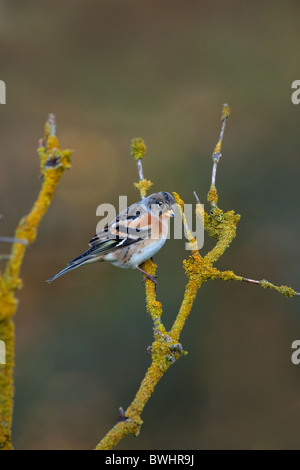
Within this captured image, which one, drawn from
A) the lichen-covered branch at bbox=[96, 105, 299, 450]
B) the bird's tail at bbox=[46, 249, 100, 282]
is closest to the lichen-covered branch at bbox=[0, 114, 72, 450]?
the lichen-covered branch at bbox=[96, 105, 299, 450]

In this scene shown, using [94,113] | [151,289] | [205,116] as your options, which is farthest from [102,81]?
[151,289]

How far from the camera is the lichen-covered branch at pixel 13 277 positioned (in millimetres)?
1509

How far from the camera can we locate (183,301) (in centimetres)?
241

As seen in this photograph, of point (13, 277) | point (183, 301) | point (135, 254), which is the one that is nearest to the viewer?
point (13, 277)

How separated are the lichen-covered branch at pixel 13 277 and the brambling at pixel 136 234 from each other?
5.08ft

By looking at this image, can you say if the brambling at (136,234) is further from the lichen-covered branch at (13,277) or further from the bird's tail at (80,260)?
the lichen-covered branch at (13,277)

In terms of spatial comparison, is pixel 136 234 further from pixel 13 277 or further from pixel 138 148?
pixel 13 277

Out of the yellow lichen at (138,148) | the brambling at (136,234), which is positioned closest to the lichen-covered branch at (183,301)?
the yellow lichen at (138,148)

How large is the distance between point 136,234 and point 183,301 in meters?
1.06

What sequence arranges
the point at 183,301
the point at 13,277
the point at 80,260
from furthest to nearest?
the point at 80,260 → the point at 183,301 → the point at 13,277

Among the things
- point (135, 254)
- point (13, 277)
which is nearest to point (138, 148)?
→ point (135, 254)

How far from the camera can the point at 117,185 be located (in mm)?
6129
